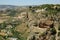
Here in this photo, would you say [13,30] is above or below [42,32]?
below

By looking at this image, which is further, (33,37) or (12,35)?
(12,35)

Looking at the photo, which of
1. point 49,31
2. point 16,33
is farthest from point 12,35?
point 49,31

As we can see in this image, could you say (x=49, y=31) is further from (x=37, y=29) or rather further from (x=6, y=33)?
(x=6, y=33)

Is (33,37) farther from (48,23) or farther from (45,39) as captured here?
(48,23)

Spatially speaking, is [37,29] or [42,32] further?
[37,29]

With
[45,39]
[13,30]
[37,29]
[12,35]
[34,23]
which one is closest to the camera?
[45,39]

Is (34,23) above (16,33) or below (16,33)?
above

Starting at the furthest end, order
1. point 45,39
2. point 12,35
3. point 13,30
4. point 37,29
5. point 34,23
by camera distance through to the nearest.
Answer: point 13,30 → point 12,35 → point 34,23 → point 37,29 → point 45,39

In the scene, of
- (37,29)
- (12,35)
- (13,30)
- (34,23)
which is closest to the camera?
(37,29)

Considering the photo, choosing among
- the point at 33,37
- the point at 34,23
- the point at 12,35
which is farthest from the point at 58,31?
the point at 12,35
